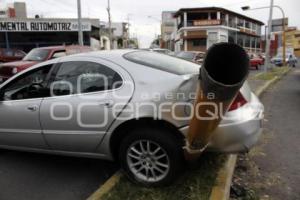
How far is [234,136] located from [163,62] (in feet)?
4.33

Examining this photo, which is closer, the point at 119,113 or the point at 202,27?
the point at 119,113

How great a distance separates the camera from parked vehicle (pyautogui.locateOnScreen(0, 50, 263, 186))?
374cm

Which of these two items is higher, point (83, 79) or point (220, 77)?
point (220, 77)

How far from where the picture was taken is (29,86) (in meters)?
4.67

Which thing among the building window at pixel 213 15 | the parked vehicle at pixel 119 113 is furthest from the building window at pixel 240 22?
the parked vehicle at pixel 119 113

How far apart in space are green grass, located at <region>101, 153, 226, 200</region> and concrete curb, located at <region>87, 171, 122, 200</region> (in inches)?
2.1

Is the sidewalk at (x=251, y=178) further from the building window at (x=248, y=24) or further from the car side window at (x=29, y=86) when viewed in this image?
the building window at (x=248, y=24)

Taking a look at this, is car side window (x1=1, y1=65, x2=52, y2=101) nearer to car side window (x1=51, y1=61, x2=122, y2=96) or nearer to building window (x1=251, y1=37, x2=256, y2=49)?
car side window (x1=51, y1=61, x2=122, y2=96)

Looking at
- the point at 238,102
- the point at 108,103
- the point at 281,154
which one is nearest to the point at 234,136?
the point at 238,102

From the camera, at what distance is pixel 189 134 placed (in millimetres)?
3463

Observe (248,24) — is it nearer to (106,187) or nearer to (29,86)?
(29,86)

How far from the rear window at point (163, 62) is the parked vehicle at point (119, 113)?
0.01 meters

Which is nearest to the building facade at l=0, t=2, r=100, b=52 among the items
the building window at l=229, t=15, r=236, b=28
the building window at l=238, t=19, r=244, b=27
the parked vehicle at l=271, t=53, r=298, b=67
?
the parked vehicle at l=271, t=53, r=298, b=67

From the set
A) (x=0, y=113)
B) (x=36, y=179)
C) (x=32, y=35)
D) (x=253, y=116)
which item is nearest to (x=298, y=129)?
(x=253, y=116)
